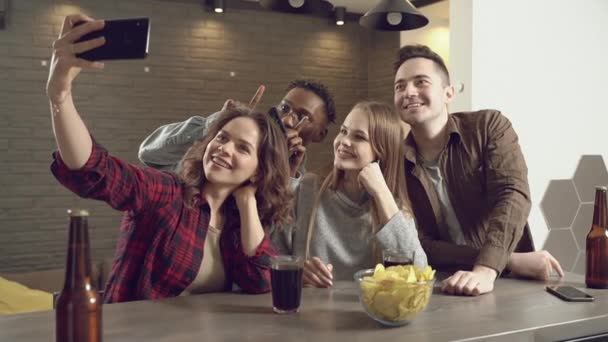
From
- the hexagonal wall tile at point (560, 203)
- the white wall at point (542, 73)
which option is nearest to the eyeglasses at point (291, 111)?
the white wall at point (542, 73)

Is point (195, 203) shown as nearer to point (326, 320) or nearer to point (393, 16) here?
point (326, 320)

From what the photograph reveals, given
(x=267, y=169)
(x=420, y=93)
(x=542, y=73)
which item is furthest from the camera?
(x=542, y=73)

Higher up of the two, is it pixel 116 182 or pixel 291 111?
pixel 291 111

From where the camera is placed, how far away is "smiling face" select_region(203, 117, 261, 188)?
5.18 ft

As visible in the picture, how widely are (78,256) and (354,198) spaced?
107 centimetres

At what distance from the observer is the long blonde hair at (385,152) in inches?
70.0

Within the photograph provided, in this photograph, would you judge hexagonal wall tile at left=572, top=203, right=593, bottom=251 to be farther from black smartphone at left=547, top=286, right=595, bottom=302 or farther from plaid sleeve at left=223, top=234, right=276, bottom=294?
plaid sleeve at left=223, top=234, right=276, bottom=294

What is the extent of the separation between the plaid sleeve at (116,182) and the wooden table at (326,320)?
257mm

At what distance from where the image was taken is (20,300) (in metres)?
3.04

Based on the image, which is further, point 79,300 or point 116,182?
point 116,182

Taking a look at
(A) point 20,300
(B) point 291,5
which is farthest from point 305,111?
(A) point 20,300

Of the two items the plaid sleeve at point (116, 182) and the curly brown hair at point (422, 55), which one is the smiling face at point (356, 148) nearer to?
the curly brown hair at point (422, 55)

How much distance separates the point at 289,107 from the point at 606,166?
184 cm

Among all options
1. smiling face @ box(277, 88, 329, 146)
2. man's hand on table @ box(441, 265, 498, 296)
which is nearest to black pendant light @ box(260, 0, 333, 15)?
smiling face @ box(277, 88, 329, 146)
